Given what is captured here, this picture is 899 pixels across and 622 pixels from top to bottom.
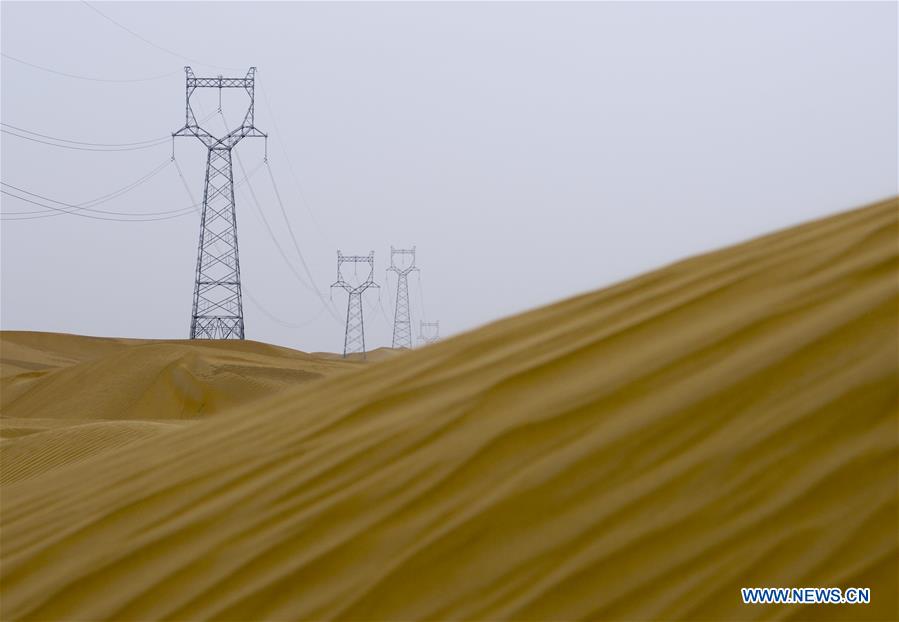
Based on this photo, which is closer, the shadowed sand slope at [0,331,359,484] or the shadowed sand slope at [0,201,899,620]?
the shadowed sand slope at [0,201,899,620]

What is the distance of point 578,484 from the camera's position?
168 cm

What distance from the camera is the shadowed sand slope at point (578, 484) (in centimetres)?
150

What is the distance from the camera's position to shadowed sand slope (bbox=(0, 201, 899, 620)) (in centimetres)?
150

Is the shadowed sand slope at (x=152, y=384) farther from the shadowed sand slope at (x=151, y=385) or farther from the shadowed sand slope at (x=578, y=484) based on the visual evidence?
the shadowed sand slope at (x=578, y=484)

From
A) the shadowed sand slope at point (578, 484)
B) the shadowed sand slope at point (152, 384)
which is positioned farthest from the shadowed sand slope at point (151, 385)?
the shadowed sand slope at point (578, 484)

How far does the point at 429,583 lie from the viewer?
1619mm

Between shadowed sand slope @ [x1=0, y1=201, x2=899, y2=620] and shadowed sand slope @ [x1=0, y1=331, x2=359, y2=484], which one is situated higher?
shadowed sand slope @ [x1=0, y1=331, x2=359, y2=484]

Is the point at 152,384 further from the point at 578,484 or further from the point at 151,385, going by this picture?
A: the point at 578,484

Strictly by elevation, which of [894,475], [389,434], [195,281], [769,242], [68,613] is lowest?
[68,613]

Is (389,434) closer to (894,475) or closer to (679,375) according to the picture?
(679,375)

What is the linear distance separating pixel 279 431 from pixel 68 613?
0.66 metres

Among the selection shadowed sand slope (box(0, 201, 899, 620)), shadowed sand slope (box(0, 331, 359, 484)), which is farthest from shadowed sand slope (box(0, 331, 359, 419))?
shadowed sand slope (box(0, 201, 899, 620))

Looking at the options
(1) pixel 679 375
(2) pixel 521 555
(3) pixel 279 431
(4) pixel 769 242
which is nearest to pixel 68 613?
(3) pixel 279 431

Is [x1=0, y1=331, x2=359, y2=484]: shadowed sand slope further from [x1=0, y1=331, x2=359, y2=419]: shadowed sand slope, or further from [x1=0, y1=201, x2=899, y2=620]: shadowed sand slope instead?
[x1=0, y1=201, x2=899, y2=620]: shadowed sand slope
